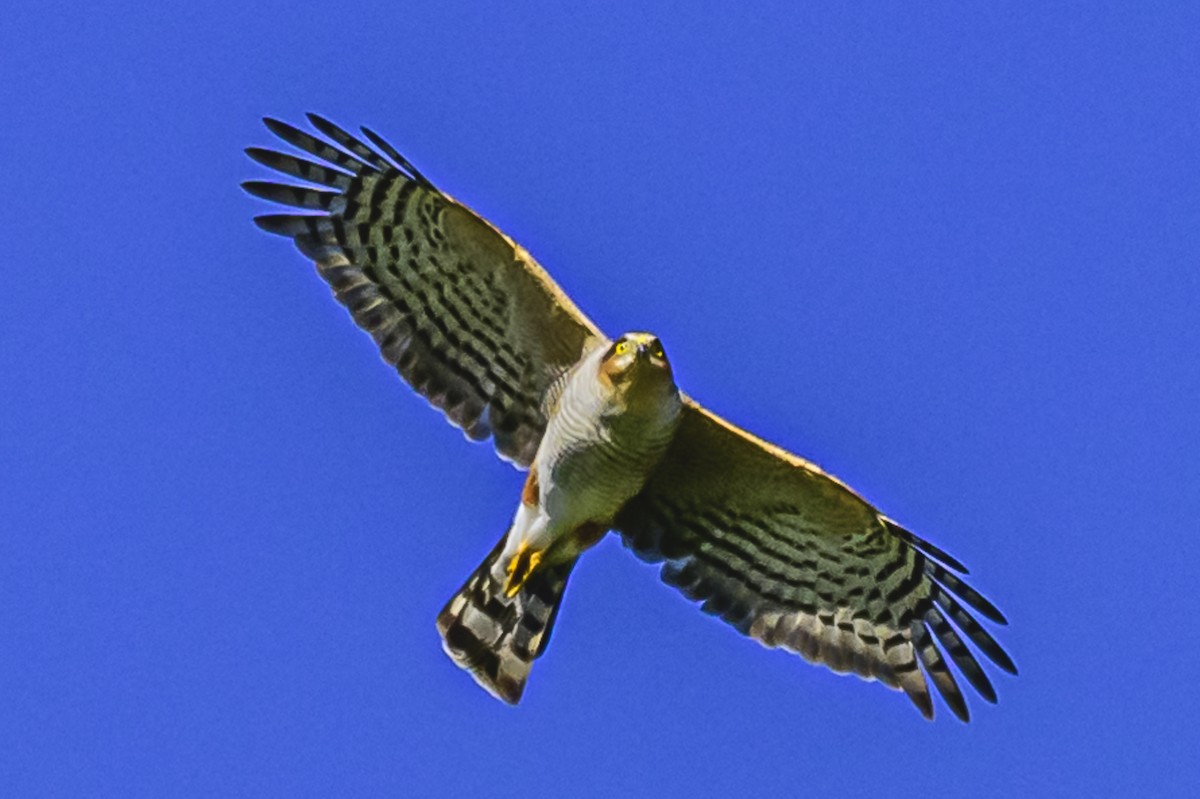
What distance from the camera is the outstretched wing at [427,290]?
13188 millimetres

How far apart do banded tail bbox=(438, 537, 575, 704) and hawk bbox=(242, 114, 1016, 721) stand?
0.01 metres

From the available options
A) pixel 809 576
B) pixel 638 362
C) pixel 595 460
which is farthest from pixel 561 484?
pixel 809 576

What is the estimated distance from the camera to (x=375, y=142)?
12898mm

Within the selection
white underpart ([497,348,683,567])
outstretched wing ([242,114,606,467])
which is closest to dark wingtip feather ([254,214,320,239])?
outstretched wing ([242,114,606,467])

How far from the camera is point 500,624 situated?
13.6m

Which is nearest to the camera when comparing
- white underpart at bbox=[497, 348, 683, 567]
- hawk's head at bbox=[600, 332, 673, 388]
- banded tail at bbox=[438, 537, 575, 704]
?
hawk's head at bbox=[600, 332, 673, 388]

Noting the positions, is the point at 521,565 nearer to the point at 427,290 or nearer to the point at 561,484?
the point at 561,484

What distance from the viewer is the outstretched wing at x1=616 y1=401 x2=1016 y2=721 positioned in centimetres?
1349

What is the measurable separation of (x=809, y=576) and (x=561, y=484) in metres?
1.62

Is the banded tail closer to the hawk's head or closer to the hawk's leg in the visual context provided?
the hawk's leg

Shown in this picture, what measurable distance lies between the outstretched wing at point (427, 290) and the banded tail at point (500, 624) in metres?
0.66

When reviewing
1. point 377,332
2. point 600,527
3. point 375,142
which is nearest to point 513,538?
point 600,527

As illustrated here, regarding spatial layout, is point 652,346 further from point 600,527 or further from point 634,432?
point 600,527

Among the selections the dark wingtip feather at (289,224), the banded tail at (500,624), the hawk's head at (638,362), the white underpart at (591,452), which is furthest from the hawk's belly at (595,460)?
the dark wingtip feather at (289,224)
